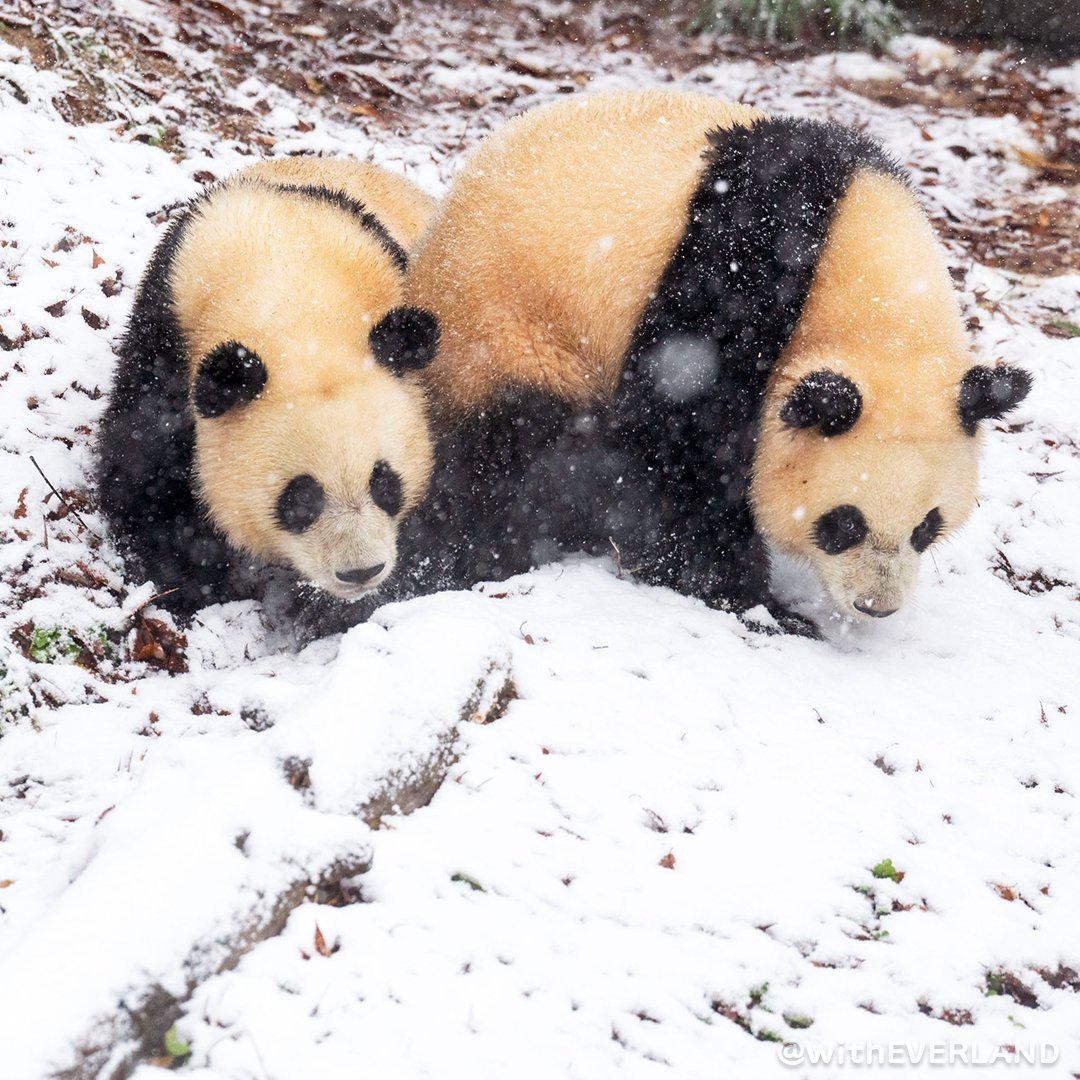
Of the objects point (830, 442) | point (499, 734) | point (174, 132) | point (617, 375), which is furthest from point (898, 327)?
point (174, 132)

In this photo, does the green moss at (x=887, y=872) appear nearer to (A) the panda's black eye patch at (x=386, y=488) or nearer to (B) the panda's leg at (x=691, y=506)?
(B) the panda's leg at (x=691, y=506)

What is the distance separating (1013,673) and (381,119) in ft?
26.3

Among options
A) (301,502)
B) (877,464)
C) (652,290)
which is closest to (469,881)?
(301,502)

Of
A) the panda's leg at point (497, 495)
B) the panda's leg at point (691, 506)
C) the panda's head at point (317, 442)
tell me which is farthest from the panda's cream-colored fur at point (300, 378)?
the panda's leg at point (691, 506)

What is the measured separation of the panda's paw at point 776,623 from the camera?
5.88 metres

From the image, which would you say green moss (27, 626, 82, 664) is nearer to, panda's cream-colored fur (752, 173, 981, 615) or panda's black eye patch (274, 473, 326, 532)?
panda's black eye patch (274, 473, 326, 532)

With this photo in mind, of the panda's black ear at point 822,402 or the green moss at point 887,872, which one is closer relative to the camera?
the green moss at point 887,872

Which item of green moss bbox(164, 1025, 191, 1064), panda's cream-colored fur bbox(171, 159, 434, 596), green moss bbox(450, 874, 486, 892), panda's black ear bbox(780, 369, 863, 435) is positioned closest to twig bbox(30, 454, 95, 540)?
panda's cream-colored fur bbox(171, 159, 434, 596)

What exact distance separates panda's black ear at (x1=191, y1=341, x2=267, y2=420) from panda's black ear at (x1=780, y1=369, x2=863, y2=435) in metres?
2.43

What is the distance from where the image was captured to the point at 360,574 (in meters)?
5.07

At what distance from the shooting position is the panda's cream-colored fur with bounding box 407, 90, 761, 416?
5641 millimetres

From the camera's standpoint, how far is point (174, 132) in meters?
9.14

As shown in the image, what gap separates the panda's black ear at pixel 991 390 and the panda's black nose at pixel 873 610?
103cm

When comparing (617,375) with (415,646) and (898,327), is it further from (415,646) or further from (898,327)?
(415,646)
